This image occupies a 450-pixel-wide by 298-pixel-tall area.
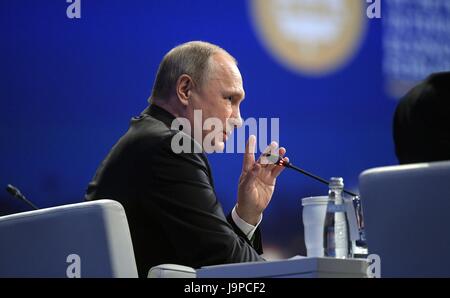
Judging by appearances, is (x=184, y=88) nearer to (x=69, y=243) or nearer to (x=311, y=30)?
(x=69, y=243)

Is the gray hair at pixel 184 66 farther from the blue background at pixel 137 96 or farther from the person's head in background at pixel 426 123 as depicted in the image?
the blue background at pixel 137 96

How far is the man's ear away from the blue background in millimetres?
1408

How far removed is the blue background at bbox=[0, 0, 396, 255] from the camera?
3953 mm

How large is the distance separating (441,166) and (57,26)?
2.79 metres

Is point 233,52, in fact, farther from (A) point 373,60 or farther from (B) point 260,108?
(A) point 373,60

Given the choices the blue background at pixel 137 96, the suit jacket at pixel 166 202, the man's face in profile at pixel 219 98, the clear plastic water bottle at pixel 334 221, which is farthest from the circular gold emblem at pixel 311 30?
the clear plastic water bottle at pixel 334 221

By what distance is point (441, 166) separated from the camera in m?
1.49

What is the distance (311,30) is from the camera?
13.4ft

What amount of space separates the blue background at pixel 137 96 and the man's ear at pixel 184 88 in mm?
1408

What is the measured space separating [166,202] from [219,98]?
0.57 m

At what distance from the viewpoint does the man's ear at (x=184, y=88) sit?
2.55 metres

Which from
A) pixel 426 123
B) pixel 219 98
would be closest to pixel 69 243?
pixel 426 123

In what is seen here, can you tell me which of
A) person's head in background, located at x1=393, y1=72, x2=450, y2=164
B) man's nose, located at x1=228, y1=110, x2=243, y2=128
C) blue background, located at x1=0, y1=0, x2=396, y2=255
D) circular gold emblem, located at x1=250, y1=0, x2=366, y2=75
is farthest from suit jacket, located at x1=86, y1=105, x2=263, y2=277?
circular gold emblem, located at x1=250, y1=0, x2=366, y2=75
